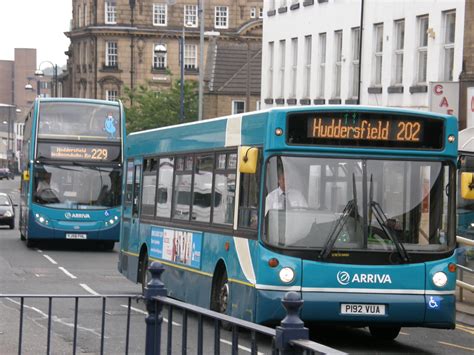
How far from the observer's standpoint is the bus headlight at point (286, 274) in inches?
599

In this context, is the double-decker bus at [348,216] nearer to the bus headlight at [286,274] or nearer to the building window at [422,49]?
the bus headlight at [286,274]

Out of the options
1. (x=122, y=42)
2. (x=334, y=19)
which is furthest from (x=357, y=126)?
(x=122, y=42)

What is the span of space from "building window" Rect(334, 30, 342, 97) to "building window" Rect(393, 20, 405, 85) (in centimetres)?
538

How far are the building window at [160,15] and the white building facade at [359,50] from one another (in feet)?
263

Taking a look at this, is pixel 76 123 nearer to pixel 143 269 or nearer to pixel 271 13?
pixel 143 269

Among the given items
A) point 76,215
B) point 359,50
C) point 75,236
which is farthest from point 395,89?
point 75,236

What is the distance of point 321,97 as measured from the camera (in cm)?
5053

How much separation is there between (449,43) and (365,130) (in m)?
23.9

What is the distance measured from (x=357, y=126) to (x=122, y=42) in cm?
12205

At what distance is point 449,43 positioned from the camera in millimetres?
38875

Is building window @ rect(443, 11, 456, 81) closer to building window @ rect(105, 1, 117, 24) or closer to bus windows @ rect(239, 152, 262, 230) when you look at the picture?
bus windows @ rect(239, 152, 262, 230)

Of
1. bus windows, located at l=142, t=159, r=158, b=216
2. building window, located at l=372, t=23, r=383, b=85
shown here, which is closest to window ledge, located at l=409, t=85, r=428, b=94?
building window, located at l=372, t=23, r=383, b=85

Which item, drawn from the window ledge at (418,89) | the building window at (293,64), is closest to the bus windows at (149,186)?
the window ledge at (418,89)

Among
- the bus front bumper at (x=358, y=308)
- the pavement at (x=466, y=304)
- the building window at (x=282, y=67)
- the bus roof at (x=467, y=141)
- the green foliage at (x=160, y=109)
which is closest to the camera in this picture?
the bus front bumper at (x=358, y=308)
